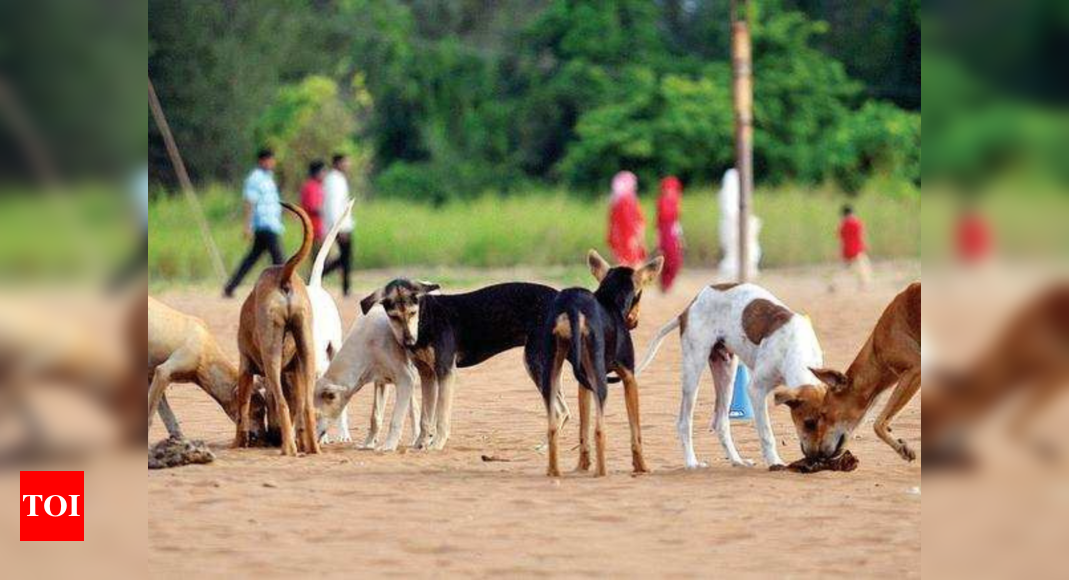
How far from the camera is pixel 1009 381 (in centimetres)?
334

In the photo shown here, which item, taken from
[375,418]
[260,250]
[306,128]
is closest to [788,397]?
[375,418]

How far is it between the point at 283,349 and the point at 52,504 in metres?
6.81

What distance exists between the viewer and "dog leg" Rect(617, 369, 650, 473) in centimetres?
1002

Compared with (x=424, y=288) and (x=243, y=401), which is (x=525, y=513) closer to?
(x=424, y=288)

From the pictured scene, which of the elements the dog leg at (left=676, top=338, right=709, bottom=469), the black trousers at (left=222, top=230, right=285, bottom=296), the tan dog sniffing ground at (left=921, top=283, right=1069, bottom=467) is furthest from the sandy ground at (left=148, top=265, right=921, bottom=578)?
the black trousers at (left=222, top=230, right=285, bottom=296)

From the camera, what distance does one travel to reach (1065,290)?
275cm

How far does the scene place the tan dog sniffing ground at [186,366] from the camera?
10.5m

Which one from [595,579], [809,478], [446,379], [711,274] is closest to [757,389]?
[809,478]

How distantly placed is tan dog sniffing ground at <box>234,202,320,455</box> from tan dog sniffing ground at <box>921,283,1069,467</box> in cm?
732

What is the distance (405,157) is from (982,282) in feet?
138

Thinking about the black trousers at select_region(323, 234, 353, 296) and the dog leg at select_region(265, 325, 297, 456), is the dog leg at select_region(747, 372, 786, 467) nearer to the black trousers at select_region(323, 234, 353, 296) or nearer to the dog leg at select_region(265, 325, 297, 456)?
the dog leg at select_region(265, 325, 297, 456)

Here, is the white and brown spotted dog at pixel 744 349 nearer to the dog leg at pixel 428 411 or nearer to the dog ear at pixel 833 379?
the dog ear at pixel 833 379

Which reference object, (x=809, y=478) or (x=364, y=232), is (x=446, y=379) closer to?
(x=809, y=478)

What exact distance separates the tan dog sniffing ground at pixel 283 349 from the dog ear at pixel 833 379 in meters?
3.04
